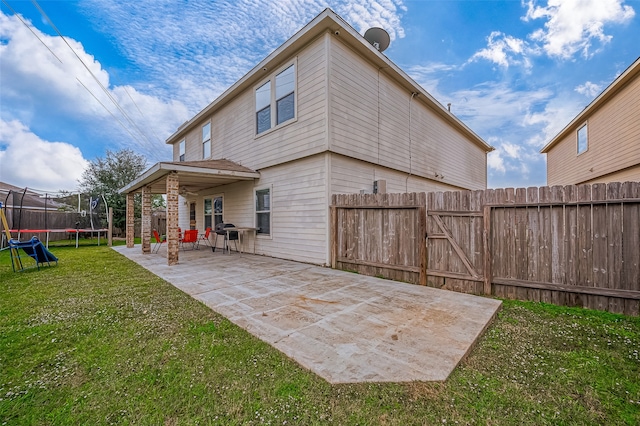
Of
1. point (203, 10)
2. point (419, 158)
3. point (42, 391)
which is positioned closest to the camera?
point (42, 391)

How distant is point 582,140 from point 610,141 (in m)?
2.81

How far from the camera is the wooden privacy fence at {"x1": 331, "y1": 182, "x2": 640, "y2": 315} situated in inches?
135

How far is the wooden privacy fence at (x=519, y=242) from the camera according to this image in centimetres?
342

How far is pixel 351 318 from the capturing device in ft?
10.5

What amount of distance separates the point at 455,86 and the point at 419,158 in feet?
18.4

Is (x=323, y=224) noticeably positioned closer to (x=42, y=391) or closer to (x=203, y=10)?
(x=42, y=391)

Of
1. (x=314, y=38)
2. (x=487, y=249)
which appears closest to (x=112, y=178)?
(x=314, y=38)

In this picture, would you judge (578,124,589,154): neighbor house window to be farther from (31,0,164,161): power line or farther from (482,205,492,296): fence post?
(31,0,164,161): power line

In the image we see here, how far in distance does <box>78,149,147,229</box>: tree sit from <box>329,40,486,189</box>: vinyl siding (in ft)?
52.6

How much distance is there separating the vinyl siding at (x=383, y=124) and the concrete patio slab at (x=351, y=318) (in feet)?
11.7

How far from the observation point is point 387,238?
17.7 feet

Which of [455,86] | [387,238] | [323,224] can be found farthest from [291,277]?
[455,86]

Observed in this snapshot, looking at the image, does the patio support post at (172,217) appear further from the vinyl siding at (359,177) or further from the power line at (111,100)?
the power line at (111,100)

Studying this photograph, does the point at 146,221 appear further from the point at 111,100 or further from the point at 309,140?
the point at 111,100
